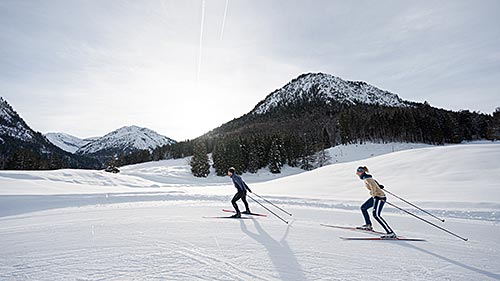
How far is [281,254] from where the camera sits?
5.81m

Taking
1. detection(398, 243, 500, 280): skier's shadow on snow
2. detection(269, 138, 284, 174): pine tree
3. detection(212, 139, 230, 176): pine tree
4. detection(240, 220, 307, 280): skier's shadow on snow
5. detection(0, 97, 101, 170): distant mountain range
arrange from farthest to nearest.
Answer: detection(0, 97, 101, 170): distant mountain range < detection(269, 138, 284, 174): pine tree < detection(212, 139, 230, 176): pine tree < detection(240, 220, 307, 280): skier's shadow on snow < detection(398, 243, 500, 280): skier's shadow on snow

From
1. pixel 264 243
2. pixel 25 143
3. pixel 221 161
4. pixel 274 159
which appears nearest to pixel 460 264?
pixel 264 243

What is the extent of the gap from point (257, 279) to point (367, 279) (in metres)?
1.93

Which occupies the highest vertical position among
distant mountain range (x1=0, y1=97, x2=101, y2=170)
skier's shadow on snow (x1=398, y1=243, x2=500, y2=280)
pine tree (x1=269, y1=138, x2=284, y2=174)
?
distant mountain range (x1=0, y1=97, x2=101, y2=170)

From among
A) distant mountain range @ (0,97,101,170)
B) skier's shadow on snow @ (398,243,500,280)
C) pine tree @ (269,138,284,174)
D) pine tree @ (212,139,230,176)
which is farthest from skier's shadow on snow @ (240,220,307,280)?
distant mountain range @ (0,97,101,170)

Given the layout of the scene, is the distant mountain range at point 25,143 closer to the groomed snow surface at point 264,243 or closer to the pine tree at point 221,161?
the pine tree at point 221,161

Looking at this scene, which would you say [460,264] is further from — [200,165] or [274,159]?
[200,165]

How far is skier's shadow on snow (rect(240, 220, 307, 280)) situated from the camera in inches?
184

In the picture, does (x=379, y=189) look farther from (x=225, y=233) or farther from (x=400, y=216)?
(x=225, y=233)

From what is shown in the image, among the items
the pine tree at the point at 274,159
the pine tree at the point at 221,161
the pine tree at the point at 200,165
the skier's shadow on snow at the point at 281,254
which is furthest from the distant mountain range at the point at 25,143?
the skier's shadow on snow at the point at 281,254

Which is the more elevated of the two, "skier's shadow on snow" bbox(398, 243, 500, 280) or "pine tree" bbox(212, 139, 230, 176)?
"pine tree" bbox(212, 139, 230, 176)

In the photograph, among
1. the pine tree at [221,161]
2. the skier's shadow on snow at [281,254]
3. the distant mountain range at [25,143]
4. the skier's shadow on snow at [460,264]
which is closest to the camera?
the skier's shadow on snow at [460,264]

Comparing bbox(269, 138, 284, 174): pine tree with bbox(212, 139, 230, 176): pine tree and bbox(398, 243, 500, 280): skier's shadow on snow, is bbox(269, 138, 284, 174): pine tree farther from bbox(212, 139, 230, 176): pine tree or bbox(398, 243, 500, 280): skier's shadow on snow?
bbox(398, 243, 500, 280): skier's shadow on snow

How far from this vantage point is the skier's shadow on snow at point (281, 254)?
184 inches
